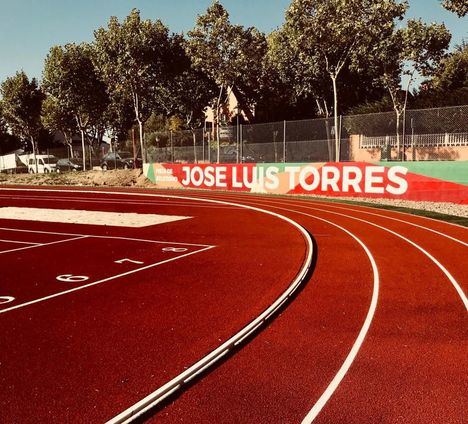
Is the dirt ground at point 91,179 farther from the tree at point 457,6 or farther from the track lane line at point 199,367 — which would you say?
the track lane line at point 199,367

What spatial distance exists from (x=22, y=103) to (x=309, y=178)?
33.4 m

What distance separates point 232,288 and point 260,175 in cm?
1783

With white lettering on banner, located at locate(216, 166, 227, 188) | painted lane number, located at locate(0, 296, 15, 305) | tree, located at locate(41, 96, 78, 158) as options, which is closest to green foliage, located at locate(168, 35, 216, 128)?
tree, located at locate(41, 96, 78, 158)

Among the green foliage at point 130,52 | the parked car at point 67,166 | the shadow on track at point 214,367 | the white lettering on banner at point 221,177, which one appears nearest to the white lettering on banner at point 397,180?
the white lettering on banner at point 221,177

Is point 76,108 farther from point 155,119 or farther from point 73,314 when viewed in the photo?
point 73,314

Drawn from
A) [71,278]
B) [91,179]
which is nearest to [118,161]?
[91,179]

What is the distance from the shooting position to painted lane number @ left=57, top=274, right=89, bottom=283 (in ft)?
24.1

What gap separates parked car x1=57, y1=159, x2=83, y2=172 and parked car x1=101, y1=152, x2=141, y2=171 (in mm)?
2917

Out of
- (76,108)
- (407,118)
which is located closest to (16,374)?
(407,118)

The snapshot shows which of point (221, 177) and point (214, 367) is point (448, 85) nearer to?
point (221, 177)

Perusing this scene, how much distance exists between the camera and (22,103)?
43.5 m

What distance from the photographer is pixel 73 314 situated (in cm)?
577

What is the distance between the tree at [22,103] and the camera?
141 feet

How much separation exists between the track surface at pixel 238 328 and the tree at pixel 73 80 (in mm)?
32580
